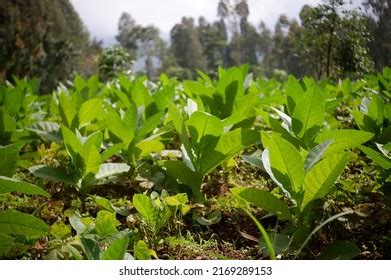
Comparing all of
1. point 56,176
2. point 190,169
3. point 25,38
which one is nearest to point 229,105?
point 190,169

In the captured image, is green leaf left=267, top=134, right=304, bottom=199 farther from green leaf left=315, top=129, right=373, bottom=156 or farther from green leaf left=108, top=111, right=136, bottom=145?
green leaf left=108, top=111, right=136, bottom=145

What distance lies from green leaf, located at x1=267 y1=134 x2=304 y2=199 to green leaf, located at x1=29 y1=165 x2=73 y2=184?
81 cm

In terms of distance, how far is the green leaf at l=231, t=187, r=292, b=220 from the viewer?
3.50 feet

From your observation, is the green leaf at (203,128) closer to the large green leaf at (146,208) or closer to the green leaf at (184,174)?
the green leaf at (184,174)

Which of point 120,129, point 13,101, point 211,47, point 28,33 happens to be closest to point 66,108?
point 13,101

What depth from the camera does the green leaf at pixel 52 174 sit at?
142cm

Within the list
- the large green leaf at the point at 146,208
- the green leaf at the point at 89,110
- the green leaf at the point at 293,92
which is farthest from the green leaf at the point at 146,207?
the green leaf at the point at 89,110

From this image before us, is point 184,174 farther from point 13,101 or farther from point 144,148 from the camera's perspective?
point 13,101

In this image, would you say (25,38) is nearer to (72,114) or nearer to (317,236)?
(72,114)

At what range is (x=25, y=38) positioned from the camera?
520cm

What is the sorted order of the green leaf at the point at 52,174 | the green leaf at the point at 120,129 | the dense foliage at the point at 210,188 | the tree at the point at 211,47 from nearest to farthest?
1. the dense foliage at the point at 210,188
2. the green leaf at the point at 52,174
3. the green leaf at the point at 120,129
4. the tree at the point at 211,47

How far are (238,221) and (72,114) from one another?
1180 millimetres

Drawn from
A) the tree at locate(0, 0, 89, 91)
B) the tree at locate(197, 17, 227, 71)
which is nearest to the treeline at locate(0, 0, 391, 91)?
the tree at locate(0, 0, 89, 91)

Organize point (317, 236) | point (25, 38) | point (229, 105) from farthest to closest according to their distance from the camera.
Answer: point (25, 38) → point (229, 105) → point (317, 236)
